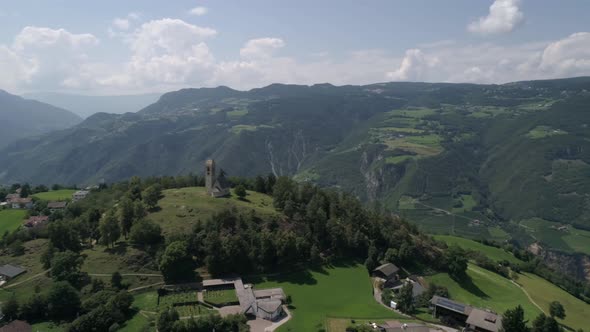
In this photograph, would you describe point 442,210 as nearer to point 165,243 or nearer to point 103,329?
point 165,243

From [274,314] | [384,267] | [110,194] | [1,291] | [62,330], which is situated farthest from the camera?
[110,194]

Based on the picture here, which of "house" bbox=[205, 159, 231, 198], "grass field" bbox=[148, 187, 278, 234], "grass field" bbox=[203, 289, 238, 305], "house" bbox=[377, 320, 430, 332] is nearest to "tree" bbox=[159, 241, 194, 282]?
"grass field" bbox=[203, 289, 238, 305]

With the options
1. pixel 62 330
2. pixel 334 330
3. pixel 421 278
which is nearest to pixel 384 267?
pixel 421 278

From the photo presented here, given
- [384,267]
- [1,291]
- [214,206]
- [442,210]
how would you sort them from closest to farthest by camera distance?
[1,291] → [384,267] → [214,206] → [442,210]

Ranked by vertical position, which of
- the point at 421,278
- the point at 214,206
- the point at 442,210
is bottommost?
the point at 442,210

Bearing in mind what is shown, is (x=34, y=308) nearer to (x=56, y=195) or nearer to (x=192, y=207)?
(x=192, y=207)

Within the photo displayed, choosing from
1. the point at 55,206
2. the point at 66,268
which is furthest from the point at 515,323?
the point at 55,206

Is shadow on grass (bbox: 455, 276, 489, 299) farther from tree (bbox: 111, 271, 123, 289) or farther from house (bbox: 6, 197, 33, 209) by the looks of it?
house (bbox: 6, 197, 33, 209)
